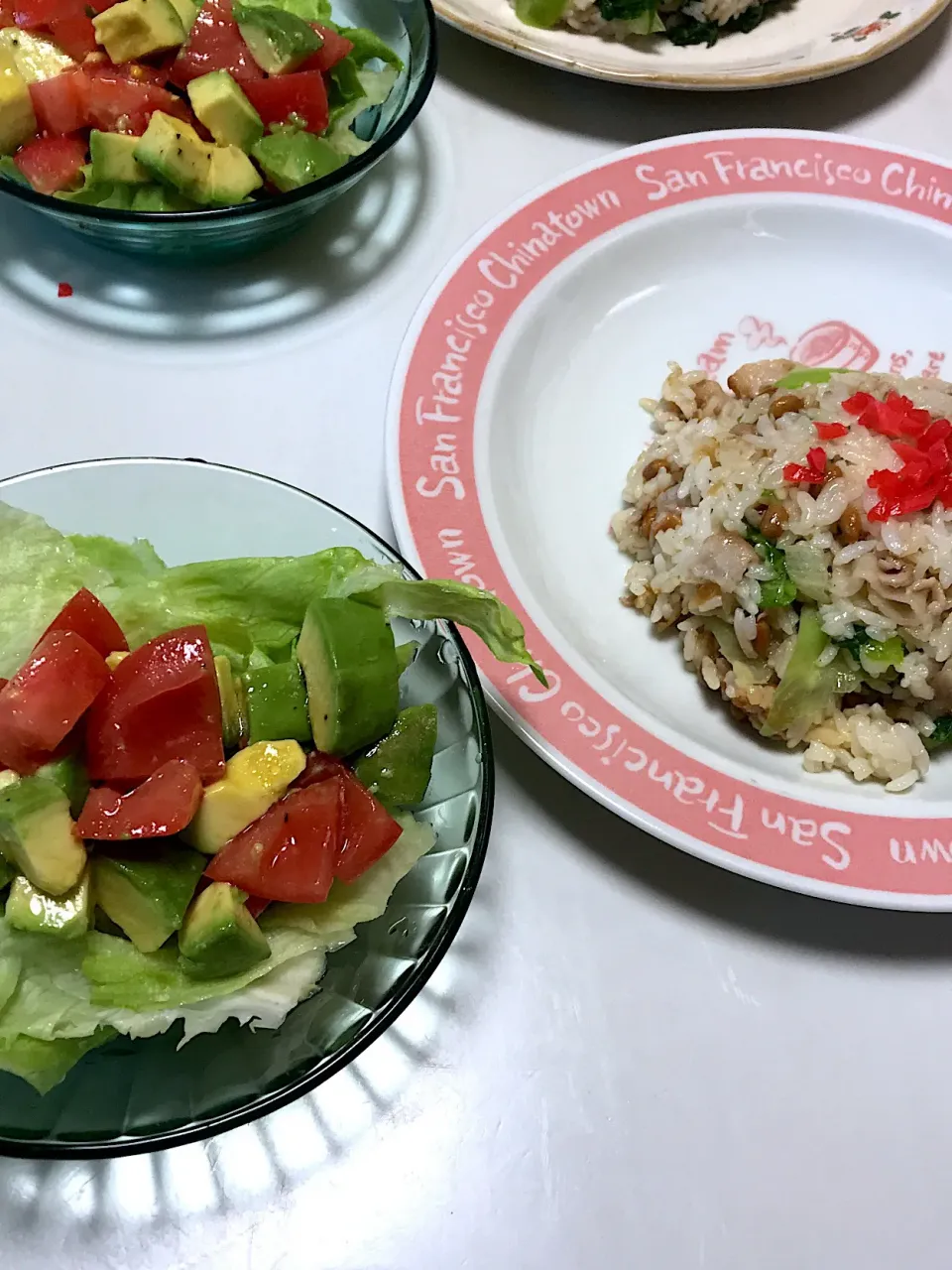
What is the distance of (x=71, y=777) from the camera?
1027 mm

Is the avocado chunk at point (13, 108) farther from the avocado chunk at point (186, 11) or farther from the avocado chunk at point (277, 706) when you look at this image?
the avocado chunk at point (277, 706)

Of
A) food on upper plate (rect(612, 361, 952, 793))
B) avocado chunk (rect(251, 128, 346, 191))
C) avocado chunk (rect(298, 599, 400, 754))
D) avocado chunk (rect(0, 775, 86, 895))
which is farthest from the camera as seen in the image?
avocado chunk (rect(251, 128, 346, 191))

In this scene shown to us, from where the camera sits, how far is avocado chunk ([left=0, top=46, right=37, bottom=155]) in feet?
4.94

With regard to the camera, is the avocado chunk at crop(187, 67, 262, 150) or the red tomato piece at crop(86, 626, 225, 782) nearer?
the red tomato piece at crop(86, 626, 225, 782)

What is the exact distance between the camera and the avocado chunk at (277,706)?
109cm

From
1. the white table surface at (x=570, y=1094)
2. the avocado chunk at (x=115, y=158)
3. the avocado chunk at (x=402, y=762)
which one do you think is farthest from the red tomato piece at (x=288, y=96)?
the avocado chunk at (x=402, y=762)

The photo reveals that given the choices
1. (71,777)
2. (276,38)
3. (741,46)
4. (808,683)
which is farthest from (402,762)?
(741,46)

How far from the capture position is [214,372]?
165 cm

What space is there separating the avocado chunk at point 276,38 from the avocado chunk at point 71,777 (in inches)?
45.2

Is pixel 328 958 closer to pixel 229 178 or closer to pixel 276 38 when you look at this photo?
pixel 229 178

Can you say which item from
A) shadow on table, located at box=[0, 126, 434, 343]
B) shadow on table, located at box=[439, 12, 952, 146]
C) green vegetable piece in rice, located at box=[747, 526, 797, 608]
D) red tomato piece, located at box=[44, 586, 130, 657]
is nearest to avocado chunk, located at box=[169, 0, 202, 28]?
shadow on table, located at box=[0, 126, 434, 343]

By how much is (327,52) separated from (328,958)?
54.3 inches

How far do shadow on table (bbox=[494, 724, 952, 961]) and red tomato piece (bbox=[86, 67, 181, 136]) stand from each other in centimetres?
115

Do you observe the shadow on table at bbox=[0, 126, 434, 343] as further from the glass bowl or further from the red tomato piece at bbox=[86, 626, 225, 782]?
the red tomato piece at bbox=[86, 626, 225, 782]
